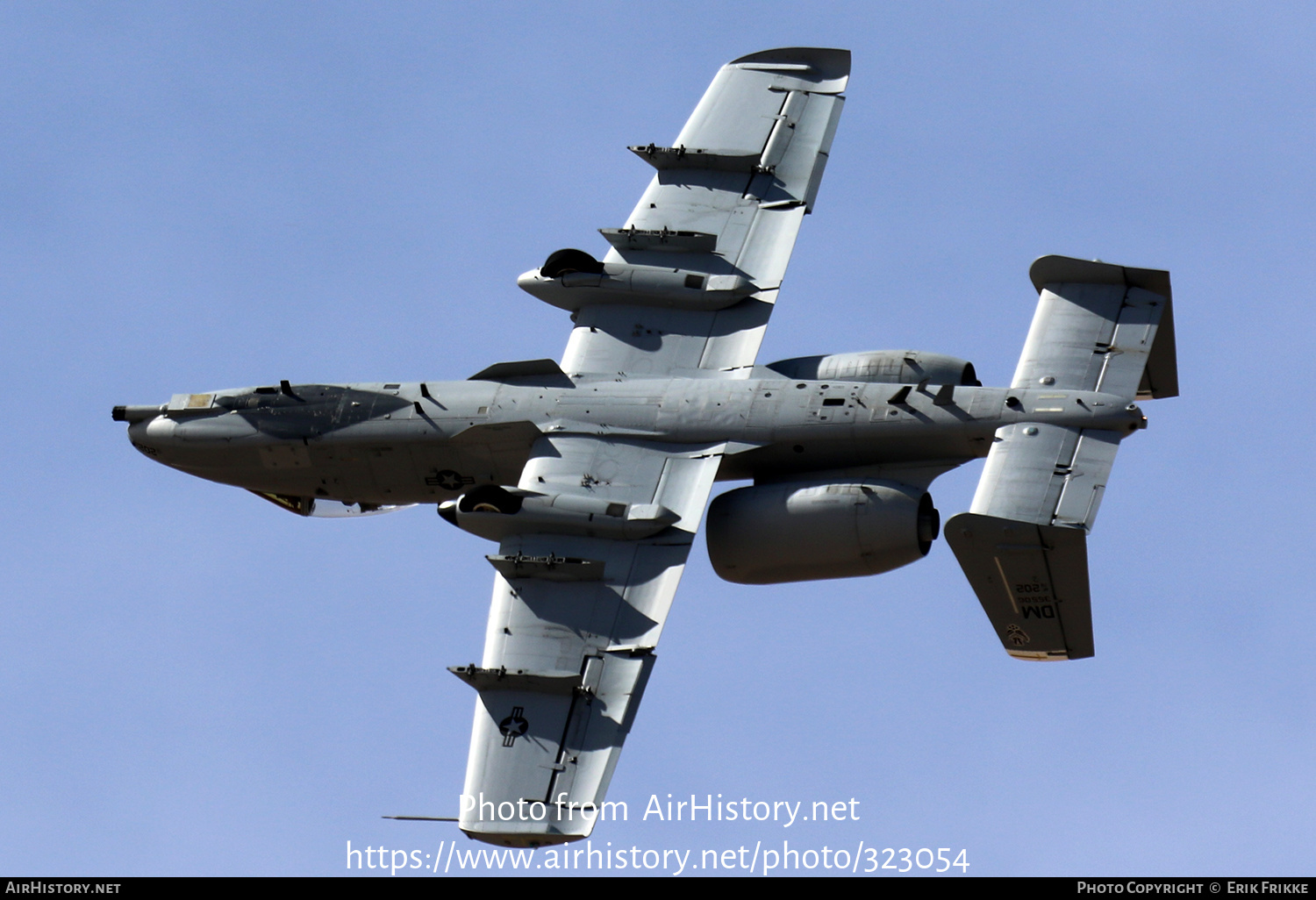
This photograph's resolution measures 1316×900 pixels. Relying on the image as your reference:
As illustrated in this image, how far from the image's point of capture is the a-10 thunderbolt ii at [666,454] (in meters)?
44.1

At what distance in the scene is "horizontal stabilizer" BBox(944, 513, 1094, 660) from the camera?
44.3 meters

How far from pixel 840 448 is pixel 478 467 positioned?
7949 mm

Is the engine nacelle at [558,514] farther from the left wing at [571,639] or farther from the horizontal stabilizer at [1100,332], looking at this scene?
the horizontal stabilizer at [1100,332]

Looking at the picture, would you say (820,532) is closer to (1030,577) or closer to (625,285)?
(1030,577)

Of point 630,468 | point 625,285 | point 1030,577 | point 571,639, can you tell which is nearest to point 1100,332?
point 1030,577

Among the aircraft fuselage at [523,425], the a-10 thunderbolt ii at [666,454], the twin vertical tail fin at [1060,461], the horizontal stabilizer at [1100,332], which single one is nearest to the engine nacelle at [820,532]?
the a-10 thunderbolt ii at [666,454]

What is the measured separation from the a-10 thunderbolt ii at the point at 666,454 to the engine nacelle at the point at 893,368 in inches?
2.0

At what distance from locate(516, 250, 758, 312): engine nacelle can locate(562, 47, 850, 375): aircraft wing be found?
14 centimetres

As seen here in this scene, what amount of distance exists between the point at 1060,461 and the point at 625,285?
37.2 feet

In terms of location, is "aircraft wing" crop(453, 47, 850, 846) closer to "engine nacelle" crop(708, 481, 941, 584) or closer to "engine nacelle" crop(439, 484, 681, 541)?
"engine nacelle" crop(439, 484, 681, 541)

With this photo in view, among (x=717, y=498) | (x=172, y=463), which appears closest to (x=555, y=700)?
(x=717, y=498)

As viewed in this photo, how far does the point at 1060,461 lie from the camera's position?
45.8 m

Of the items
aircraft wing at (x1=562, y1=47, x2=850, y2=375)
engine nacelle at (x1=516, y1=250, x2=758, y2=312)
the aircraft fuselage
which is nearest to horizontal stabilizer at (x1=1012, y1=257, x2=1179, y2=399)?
the aircraft fuselage

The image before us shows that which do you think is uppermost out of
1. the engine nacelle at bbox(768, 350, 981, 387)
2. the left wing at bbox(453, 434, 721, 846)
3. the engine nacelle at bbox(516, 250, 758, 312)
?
the engine nacelle at bbox(516, 250, 758, 312)
